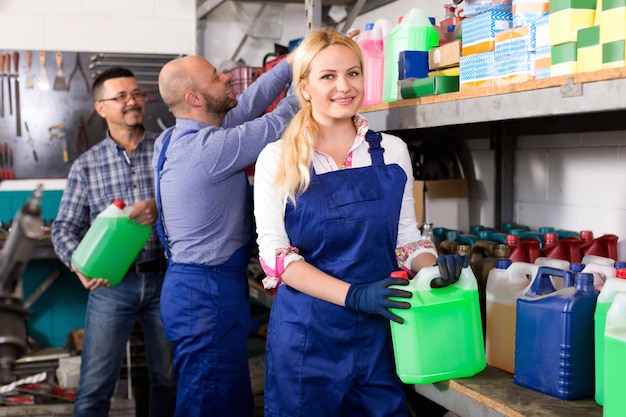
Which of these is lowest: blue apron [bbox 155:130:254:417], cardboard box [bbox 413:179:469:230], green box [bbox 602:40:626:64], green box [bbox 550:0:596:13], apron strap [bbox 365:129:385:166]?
blue apron [bbox 155:130:254:417]

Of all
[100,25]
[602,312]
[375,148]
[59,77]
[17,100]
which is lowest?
[602,312]

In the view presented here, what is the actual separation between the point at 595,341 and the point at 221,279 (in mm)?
1505

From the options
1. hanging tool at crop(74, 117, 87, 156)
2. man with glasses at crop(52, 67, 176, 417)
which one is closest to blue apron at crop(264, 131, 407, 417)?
man with glasses at crop(52, 67, 176, 417)

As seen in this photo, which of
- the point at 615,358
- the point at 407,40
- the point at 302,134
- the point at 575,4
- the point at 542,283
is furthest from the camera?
the point at 407,40

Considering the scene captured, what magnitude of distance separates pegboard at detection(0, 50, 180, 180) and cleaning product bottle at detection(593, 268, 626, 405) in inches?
148

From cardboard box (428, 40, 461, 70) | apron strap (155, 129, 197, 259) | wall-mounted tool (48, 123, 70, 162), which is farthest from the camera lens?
wall-mounted tool (48, 123, 70, 162)

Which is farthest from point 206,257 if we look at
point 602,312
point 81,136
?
point 81,136

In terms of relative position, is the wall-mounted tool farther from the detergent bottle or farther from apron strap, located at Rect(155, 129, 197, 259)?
the detergent bottle

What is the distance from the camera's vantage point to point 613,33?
162cm

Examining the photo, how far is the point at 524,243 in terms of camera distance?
239 cm

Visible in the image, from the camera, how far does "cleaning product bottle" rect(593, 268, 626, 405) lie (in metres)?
1.72

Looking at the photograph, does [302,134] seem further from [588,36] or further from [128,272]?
[128,272]

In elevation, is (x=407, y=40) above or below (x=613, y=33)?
above

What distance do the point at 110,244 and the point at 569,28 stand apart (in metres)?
2.14
